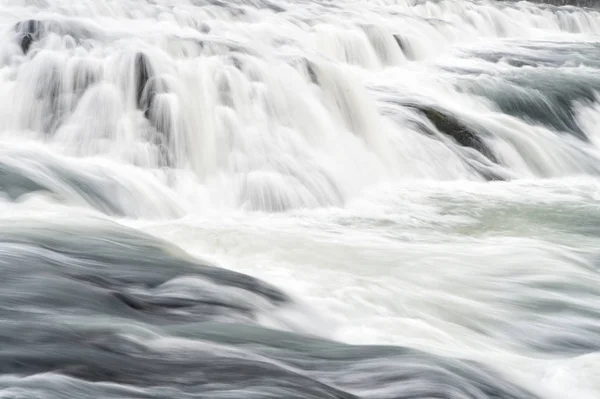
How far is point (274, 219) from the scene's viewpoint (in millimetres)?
7250

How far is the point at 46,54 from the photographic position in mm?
8461

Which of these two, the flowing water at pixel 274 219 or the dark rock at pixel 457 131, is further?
the dark rock at pixel 457 131

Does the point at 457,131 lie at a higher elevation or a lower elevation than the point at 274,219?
higher

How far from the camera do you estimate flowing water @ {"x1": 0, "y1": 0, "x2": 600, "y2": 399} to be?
12.7ft

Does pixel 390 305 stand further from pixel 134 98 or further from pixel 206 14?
pixel 206 14

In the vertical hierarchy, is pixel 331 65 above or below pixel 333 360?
above

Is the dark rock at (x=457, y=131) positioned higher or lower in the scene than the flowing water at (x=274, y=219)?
higher

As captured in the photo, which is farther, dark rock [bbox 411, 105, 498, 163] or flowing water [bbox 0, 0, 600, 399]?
dark rock [bbox 411, 105, 498, 163]

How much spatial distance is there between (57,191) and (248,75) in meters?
3.12

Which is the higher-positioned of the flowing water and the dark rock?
the dark rock

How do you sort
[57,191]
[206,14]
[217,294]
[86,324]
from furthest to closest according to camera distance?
[206,14]
[57,191]
[217,294]
[86,324]

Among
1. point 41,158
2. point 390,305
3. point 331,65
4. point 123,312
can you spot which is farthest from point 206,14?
point 123,312

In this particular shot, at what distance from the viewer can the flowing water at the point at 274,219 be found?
387 centimetres

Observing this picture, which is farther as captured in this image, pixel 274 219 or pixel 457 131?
pixel 457 131
